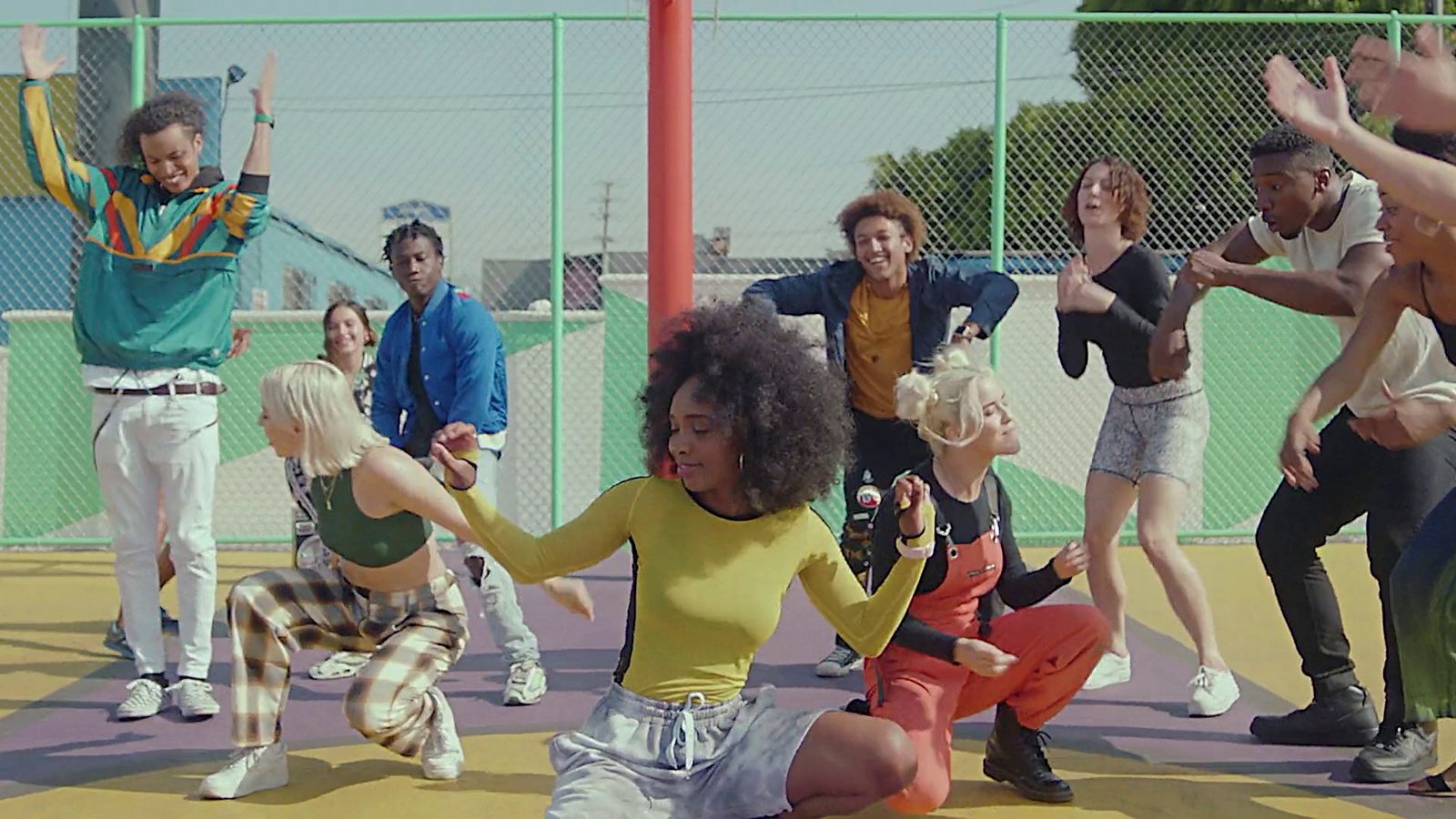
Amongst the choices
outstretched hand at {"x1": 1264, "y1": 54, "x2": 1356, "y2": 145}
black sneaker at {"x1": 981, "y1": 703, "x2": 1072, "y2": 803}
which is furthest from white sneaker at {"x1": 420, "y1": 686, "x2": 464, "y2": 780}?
outstretched hand at {"x1": 1264, "y1": 54, "x2": 1356, "y2": 145}

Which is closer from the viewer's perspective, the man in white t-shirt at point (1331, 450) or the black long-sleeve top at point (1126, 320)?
the man in white t-shirt at point (1331, 450)

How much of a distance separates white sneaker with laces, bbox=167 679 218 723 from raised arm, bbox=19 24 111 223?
1.57m

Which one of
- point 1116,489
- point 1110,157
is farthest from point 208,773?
point 1110,157

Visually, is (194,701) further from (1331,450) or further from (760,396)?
(1331,450)

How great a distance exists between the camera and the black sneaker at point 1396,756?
4414mm

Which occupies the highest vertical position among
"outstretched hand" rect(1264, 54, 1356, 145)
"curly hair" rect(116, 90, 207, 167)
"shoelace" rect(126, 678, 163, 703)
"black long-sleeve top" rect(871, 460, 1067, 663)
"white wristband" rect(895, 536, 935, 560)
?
"curly hair" rect(116, 90, 207, 167)

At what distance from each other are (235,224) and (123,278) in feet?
1.39

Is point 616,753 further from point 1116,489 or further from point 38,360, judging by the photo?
point 38,360

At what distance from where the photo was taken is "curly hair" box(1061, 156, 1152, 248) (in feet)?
17.6

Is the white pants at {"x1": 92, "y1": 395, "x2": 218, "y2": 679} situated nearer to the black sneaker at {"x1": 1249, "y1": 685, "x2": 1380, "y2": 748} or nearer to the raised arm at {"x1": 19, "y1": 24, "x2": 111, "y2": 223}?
the raised arm at {"x1": 19, "y1": 24, "x2": 111, "y2": 223}

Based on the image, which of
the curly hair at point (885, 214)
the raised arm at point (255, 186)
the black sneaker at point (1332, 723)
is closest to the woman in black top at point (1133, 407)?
the black sneaker at point (1332, 723)

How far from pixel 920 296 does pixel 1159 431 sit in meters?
0.96

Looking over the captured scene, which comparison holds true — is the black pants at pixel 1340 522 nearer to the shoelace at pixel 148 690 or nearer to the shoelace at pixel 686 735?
the shoelace at pixel 686 735

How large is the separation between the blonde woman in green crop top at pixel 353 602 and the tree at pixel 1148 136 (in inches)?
201
